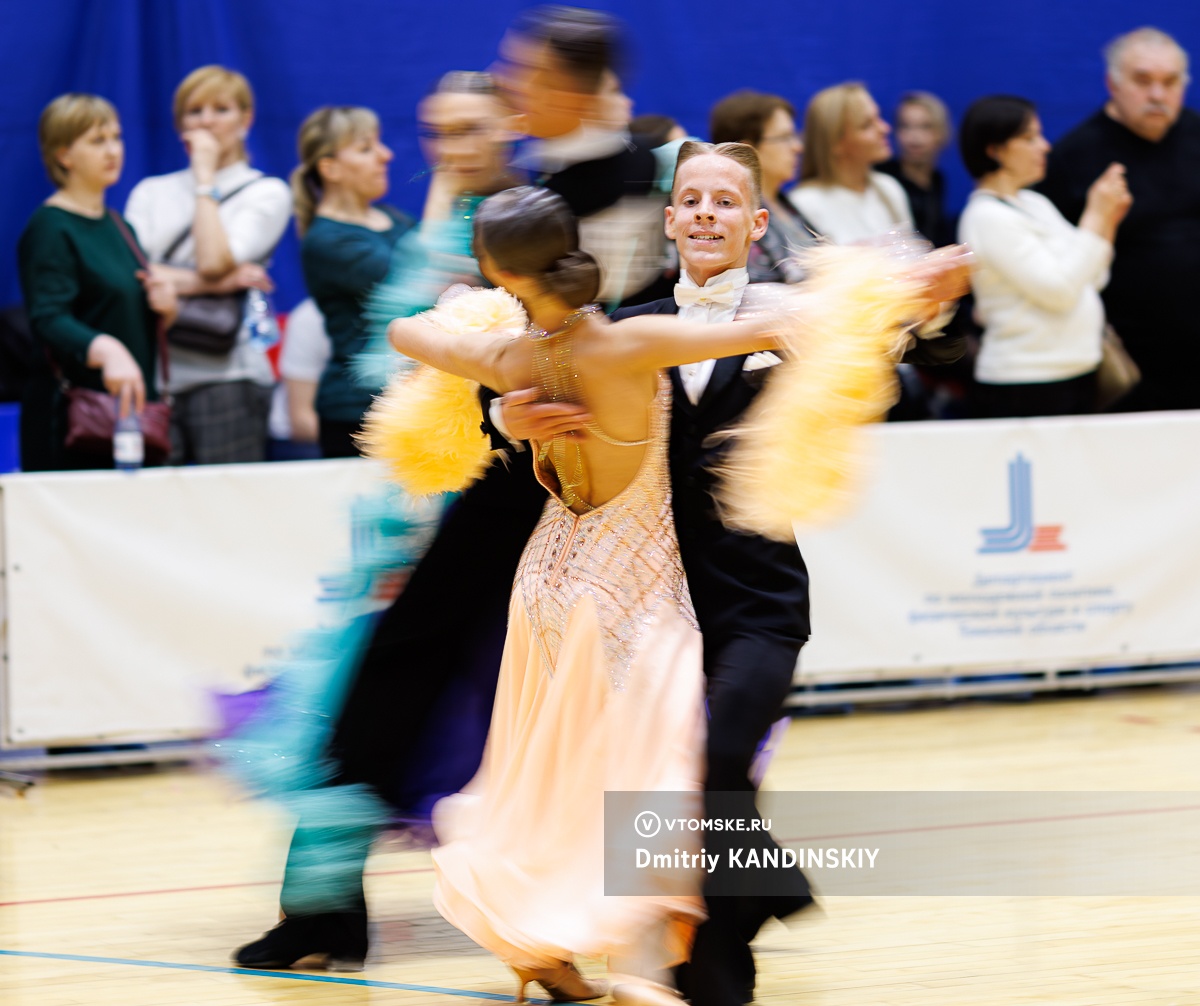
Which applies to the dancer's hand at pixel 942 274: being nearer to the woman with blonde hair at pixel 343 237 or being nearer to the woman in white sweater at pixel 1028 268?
the woman with blonde hair at pixel 343 237

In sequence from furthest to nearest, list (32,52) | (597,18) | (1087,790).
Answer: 1. (32,52)
2. (1087,790)
3. (597,18)

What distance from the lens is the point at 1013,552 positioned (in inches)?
251

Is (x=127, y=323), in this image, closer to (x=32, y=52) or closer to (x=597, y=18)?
(x=32, y=52)

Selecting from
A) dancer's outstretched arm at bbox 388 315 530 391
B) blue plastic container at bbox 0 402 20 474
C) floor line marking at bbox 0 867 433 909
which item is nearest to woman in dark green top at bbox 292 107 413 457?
blue plastic container at bbox 0 402 20 474

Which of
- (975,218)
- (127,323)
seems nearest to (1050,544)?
(975,218)

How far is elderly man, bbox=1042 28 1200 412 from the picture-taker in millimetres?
6906

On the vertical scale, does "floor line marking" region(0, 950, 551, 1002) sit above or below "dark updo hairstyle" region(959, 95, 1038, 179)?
below

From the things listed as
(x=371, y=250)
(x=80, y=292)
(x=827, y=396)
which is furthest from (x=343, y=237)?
(x=827, y=396)

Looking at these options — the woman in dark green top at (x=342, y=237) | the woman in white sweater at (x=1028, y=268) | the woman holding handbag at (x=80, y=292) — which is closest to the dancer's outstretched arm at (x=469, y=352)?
the woman in dark green top at (x=342, y=237)

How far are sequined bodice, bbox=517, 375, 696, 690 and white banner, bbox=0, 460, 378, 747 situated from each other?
2455 mm

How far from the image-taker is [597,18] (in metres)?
3.46

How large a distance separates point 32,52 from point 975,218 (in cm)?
364

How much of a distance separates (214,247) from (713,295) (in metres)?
3.16

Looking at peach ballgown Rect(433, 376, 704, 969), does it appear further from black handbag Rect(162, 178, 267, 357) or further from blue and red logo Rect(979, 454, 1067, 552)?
blue and red logo Rect(979, 454, 1067, 552)
